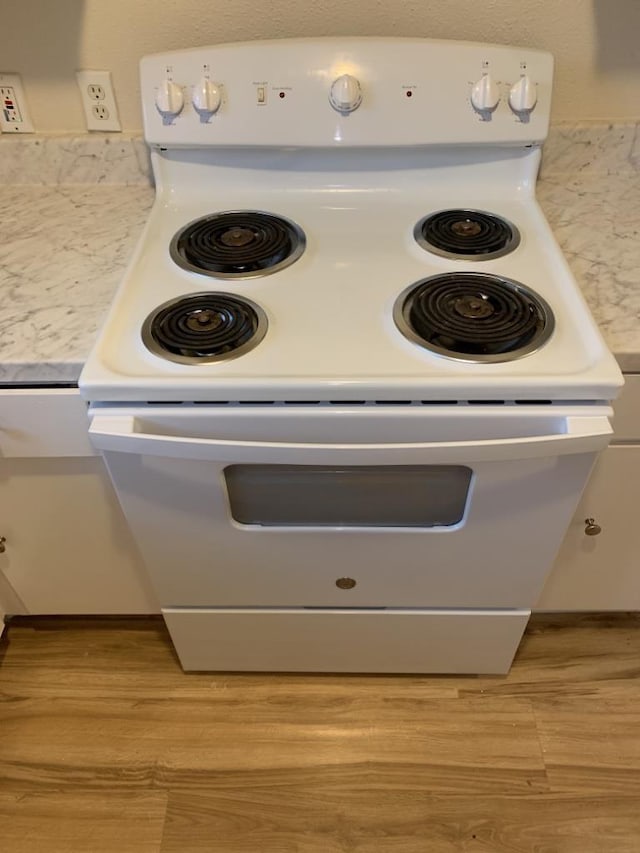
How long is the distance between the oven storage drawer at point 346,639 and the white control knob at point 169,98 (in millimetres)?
864

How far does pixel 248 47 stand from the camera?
1.18m

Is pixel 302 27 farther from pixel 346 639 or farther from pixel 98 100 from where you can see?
pixel 346 639

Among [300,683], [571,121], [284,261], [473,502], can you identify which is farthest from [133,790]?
[571,121]

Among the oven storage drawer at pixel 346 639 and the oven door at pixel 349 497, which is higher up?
the oven door at pixel 349 497

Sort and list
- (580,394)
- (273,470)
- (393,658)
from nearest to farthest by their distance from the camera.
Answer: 1. (580,394)
2. (273,470)
3. (393,658)

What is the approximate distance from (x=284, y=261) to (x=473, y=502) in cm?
47

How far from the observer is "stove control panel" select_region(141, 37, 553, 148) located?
1171 millimetres

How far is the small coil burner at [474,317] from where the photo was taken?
3.18 ft

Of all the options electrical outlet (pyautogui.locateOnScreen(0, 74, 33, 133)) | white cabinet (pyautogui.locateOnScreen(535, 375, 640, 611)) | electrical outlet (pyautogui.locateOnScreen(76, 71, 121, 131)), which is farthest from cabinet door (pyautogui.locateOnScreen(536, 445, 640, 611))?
electrical outlet (pyautogui.locateOnScreen(0, 74, 33, 133))

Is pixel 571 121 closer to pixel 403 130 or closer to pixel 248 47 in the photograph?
pixel 403 130

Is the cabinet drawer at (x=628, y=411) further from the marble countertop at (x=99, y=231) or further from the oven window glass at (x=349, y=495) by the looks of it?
the oven window glass at (x=349, y=495)

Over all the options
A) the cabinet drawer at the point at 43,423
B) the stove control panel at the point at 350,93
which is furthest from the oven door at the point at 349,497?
the stove control panel at the point at 350,93

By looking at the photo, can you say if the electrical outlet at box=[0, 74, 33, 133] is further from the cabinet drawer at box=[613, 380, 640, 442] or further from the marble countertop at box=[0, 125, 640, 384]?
the cabinet drawer at box=[613, 380, 640, 442]

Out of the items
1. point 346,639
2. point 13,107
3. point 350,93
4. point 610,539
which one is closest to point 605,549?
point 610,539
